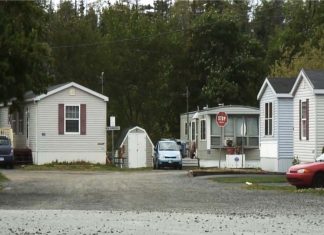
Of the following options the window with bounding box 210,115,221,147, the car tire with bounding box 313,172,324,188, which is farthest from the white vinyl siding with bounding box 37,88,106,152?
the car tire with bounding box 313,172,324,188

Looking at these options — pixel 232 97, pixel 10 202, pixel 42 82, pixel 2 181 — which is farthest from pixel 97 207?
pixel 232 97

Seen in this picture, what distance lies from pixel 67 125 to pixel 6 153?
16.4ft

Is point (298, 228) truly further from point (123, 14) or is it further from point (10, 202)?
point (123, 14)

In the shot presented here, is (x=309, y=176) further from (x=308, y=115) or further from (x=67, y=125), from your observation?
(x=67, y=125)

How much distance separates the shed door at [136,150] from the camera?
48.7m

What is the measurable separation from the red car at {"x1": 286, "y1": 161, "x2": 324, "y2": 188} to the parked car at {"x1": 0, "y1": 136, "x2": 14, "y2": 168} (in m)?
22.3

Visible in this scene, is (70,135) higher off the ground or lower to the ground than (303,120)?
lower

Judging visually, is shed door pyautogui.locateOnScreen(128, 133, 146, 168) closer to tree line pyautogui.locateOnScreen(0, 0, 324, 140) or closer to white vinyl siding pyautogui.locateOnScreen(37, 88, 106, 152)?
white vinyl siding pyautogui.locateOnScreen(37, 88, 106, 152)

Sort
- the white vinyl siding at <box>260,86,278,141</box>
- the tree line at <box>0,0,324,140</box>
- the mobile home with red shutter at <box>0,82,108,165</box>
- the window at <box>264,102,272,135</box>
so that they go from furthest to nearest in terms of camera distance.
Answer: the tree line at <box>0,0,324,140</box> < the mobile home with red shutter at <box>0,82,108,165</box> < the window at <box>264,102,272,135</box> < the white vinyl siding at <box>260,86,278,141</box>

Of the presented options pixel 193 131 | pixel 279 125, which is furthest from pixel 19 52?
pixel 193 131

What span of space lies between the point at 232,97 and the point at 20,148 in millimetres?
19910

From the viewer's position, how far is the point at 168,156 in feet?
151

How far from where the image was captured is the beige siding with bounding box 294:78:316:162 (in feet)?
107

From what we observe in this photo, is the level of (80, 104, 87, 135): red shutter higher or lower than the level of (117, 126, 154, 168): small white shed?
higher
